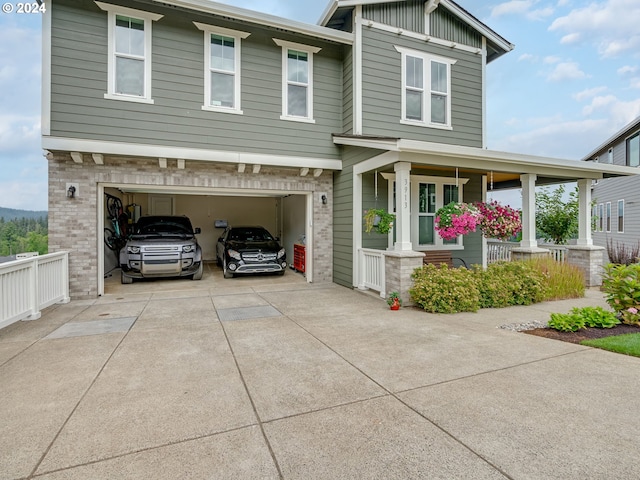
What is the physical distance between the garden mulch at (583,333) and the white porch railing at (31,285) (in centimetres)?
763

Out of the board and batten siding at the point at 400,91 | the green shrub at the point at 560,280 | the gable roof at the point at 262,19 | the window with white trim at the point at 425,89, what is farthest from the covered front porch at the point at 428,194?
the gable roof at the point at 262,19

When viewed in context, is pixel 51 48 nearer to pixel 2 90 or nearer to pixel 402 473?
pixel 2 90

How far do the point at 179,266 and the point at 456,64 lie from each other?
9495 mm

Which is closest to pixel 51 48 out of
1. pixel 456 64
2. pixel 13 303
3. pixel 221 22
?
pixel 221 22

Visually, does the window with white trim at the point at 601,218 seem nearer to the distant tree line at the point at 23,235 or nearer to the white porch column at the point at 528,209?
the white porch column at the point at 528,209

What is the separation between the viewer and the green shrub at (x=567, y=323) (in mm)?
4941

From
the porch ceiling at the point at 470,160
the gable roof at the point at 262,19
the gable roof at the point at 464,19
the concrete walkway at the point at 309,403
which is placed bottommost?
the concrete walkway at the point at 309,403

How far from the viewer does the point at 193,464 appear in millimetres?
2086

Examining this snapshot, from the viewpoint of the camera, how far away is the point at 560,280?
726 centimetres

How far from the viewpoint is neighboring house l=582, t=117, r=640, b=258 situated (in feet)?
48.3

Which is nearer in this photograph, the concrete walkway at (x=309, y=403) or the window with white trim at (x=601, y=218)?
the concrete walkway at (x=309, y=403)

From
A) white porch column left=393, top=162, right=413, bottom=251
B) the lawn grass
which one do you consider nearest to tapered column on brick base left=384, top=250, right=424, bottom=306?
white porch column left=393, top=162, right=413, bottom=251

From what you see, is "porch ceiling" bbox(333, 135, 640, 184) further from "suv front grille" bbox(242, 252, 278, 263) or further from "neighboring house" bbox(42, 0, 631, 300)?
"suv front grille" bbox(242, 252, 278, 263)

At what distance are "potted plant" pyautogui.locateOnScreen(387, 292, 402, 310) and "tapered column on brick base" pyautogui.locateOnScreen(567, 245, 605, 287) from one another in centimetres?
593
